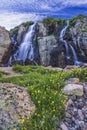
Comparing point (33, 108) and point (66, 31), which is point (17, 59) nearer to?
point (66, 31)

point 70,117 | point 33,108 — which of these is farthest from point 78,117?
point 33,108

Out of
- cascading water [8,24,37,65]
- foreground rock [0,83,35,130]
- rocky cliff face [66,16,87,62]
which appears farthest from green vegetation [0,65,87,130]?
cascading water [8,24,37,65]

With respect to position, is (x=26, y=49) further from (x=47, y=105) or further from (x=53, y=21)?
(x=47, y=105)

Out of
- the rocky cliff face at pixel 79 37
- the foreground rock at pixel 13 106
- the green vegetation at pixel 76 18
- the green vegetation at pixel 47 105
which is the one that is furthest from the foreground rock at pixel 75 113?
the green vegetation at pixel 76 18

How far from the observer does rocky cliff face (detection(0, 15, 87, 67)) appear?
33469 millimetres

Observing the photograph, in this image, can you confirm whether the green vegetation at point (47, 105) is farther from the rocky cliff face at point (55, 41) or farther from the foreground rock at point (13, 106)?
the rocky cliff face at point (55, 41)

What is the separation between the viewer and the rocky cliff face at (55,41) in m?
33.5

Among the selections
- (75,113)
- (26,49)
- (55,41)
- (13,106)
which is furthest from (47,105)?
(26,49)

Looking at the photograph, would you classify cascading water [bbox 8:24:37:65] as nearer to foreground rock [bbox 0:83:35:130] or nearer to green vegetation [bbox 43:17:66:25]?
green vegetation [bbox 43:17:66:25]

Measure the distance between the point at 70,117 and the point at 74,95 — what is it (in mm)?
944

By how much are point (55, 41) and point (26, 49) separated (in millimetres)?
3262

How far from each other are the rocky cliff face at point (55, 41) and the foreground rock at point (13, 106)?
23279 millimetres

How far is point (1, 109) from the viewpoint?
31.3 feet

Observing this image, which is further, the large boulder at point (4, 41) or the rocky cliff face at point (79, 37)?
the large boulder at point (4, 41)
